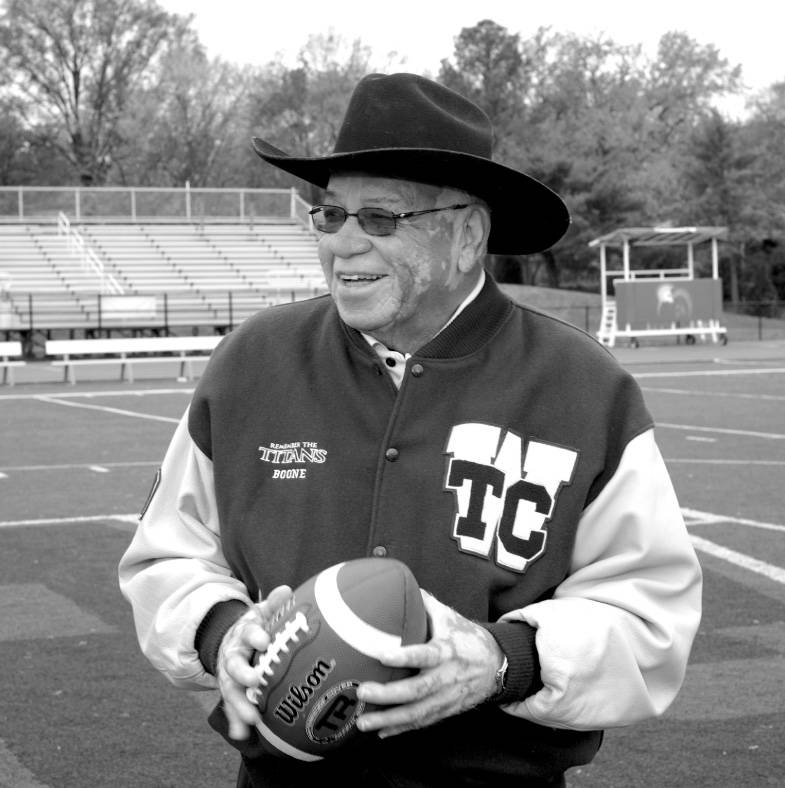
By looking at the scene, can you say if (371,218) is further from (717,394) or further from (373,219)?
(717,394)

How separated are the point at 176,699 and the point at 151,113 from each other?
63933 mm

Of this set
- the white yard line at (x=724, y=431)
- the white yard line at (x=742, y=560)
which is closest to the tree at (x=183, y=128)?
the white yard line at (x=724, y=431)

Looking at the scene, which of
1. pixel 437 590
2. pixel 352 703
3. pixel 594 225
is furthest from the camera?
pixel 594 225

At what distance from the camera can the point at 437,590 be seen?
2.85 meters

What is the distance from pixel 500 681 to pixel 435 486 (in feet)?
1.44

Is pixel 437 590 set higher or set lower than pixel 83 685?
higher

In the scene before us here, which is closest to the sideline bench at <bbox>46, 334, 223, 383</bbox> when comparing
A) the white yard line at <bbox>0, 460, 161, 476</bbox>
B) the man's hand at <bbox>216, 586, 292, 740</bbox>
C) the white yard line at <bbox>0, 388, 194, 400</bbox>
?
the white yard line at <bbox>0, 388, 194, 400</bbox>

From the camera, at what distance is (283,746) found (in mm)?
2602

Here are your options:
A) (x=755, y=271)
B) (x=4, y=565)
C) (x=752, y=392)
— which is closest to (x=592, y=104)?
(x=755, y=271)

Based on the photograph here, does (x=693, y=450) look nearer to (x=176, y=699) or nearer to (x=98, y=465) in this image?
(x=98, y=465)

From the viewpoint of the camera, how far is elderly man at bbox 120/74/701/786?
9.00 feet

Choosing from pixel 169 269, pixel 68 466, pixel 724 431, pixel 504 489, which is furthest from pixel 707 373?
pixel 504 489

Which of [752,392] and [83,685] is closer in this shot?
A: [83,685]

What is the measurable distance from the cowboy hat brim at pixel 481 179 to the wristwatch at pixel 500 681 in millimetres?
1014
